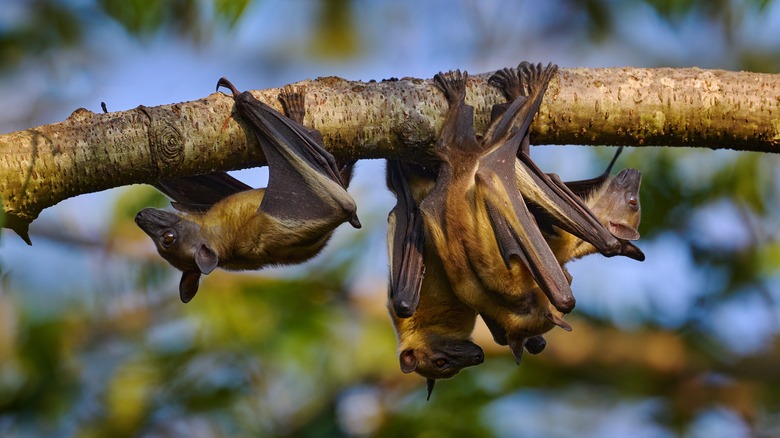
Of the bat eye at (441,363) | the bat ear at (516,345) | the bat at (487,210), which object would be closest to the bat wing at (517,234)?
the bat at (487,210)

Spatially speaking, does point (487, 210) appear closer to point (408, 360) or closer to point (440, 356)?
point (440, 356)

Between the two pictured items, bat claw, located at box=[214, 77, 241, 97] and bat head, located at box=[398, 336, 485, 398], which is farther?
bat head, located at box=[398, 336, 485, 398]

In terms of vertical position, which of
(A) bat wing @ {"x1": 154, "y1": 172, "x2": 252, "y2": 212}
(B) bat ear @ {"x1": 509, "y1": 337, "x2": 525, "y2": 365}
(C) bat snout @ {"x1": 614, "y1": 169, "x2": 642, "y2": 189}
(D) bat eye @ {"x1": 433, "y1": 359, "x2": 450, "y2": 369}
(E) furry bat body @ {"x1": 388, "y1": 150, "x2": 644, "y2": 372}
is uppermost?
(C) bat snout @ {"x1": 614, "y1": 169, "x2": 642, "y2": 189}

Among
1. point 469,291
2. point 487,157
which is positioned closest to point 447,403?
point 469,291

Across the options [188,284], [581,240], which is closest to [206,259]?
[188,284]

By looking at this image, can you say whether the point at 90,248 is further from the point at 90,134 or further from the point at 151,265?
the point at 90,134

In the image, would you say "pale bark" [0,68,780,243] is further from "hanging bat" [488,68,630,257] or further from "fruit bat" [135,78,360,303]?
"hanging bat" [488,68,630,257]

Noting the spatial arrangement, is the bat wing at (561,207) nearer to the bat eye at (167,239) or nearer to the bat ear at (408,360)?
the bat ear at (408,360)

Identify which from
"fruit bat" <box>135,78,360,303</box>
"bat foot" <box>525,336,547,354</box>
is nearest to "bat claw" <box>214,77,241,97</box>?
"fruit bat" <box>135,78,360,303</box>
